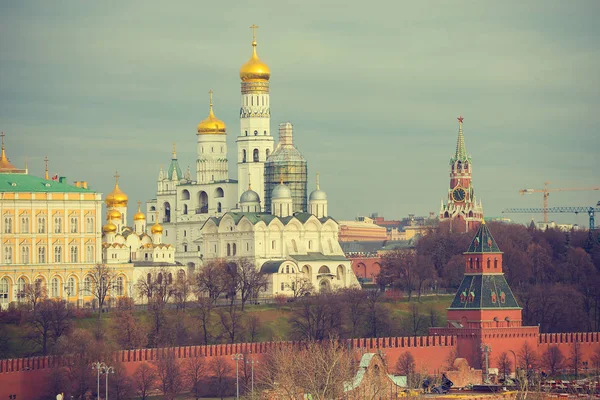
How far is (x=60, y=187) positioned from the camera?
121375mm

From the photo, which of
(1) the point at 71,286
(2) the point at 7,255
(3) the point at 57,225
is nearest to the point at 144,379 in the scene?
(2) the point at 7,255

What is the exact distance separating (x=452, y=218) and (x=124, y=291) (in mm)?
50381

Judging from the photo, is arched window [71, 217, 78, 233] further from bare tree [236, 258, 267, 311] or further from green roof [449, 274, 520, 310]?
green roof [449, 274, 520, 310]

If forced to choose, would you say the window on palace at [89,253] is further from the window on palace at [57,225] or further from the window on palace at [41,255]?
the window on palace at [41,255]

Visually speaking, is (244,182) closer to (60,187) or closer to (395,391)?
→ (60,187)

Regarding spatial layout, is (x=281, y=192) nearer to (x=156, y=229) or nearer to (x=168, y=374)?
(x=156, y=229)

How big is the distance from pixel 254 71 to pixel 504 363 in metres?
45.6

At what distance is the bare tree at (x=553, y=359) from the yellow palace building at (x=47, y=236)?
3011 centimetres

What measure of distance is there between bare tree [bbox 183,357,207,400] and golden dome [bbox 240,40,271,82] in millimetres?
48298

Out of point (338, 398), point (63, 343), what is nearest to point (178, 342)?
point (63, 343)

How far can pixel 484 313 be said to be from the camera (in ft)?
340

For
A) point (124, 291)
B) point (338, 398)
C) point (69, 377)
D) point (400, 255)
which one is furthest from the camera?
point (400, 255)

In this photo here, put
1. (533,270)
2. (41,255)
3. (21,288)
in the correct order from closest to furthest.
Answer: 1. (21,288)
2. (41,255)
3. (533,270)

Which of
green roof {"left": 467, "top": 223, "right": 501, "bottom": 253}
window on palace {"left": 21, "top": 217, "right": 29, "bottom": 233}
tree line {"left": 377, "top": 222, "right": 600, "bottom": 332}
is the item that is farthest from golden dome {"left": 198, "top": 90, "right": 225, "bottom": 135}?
green roof {"left": 467, "top": 223, "right": 501, "bottom": 253}
